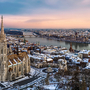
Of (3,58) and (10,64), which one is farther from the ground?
(3,58)

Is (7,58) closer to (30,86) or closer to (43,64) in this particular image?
(30,86)

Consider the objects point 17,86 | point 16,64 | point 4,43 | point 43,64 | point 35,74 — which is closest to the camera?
point 17,86

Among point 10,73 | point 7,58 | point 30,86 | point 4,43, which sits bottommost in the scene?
point 30,86

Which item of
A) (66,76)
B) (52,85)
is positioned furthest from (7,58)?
(66,76)

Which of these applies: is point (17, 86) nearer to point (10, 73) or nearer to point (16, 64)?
point (10, 73)

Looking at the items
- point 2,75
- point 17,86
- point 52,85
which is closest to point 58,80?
point 52,85

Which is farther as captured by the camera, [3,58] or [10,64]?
[10,64]

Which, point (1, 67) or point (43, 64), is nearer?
point (1, 67)

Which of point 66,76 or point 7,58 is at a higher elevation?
point 7,58

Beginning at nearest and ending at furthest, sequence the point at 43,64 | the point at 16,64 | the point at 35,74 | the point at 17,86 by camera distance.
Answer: the point at 17,86
the point at 16,64
the point at 35,74
the point at 43,64
